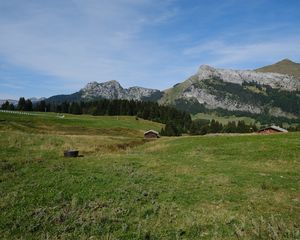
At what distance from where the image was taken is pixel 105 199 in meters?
17.9

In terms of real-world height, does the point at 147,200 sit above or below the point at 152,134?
above

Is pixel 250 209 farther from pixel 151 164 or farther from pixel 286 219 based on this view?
pixel 151 164

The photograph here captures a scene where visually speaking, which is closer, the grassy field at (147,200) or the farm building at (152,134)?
the grassy field at (147,200)

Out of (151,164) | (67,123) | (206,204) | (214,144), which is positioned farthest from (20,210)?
(67,123)

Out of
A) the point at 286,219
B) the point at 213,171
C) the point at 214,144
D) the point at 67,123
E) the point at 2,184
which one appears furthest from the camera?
the point at 67,123

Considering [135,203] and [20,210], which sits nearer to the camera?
[20,210]

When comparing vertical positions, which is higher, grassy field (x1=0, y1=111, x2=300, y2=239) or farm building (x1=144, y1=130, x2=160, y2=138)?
grassy field (x1=0, y1=111, x2=300, y2=239)

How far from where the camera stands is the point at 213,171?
28188 mm

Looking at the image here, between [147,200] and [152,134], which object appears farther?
[152,134]

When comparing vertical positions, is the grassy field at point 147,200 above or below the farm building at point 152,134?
above

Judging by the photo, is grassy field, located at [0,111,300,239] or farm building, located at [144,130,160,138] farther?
farm building, located at [144,130,160,138]

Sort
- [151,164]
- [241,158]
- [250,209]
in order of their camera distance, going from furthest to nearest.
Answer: [241,158]
[151,164]
[250,209]

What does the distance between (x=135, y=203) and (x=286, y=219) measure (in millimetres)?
7796

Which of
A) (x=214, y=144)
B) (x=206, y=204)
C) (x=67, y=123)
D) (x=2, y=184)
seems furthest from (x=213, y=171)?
(x=67, y=123)
